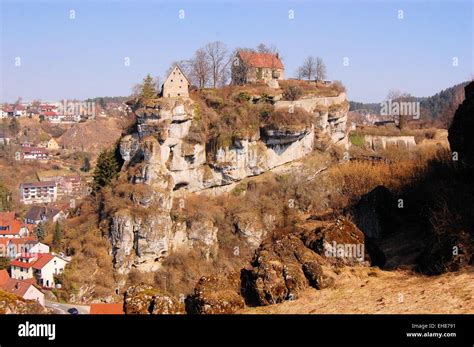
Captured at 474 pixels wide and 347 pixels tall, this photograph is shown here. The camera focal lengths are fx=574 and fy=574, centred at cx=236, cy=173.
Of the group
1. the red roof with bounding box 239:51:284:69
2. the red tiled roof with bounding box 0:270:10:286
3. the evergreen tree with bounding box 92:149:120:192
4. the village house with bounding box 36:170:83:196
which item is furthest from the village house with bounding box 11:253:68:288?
the village house with bounding box 36:170:83:196

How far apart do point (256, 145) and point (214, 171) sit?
443cm

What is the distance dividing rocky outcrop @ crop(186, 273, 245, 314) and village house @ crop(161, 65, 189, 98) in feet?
114

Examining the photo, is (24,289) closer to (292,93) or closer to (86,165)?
(292,93)

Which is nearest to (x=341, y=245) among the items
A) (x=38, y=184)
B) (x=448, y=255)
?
(x=448, y=255)

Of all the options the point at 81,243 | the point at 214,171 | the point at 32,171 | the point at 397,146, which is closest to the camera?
the point at 81,243

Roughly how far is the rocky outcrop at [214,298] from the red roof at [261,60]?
44.3 meters

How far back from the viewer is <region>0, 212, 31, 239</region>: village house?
60.6m

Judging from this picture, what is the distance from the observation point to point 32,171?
326 feet

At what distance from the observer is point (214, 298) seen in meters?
12.1

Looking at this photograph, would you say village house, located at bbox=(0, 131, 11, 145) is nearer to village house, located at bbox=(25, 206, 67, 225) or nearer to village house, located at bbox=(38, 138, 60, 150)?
village house, located at bbox=(38, 138, 60, 150)
